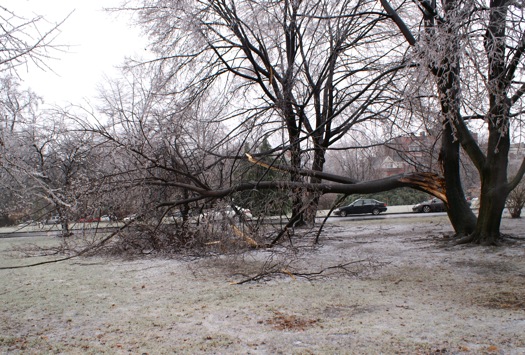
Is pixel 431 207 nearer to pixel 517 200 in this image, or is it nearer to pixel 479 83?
pixel 517 200

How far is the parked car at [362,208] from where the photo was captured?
28.8 m

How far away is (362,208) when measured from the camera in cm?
2898

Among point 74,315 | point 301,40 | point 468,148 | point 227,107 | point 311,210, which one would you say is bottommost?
point 74,315

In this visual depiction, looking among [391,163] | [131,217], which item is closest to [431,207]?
[391,163]

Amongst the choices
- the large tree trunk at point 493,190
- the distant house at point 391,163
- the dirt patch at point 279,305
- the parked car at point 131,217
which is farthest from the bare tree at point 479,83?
the parked car at point 131,217

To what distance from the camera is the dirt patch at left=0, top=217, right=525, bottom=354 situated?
14.1 feet

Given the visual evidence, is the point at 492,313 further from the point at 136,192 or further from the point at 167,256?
the point at 136,192

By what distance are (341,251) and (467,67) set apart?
5562 mm

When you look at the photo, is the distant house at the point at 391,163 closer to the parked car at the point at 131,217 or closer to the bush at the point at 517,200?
the bush at the point at 517,200

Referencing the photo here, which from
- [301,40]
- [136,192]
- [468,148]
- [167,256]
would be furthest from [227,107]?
[468,148]

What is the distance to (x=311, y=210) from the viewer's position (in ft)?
36.5

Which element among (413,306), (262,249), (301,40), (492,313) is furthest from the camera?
(301,40)

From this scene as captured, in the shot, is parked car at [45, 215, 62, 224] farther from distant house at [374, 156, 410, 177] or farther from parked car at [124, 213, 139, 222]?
distant house at [374, 156, 410, 177]

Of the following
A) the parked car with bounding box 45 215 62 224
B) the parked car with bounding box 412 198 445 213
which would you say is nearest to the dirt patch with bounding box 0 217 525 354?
the parked car with bounding box 45 215 62 224
